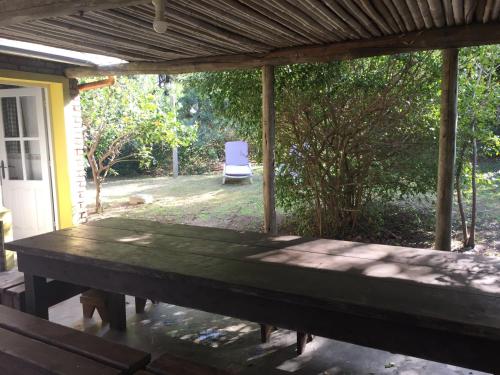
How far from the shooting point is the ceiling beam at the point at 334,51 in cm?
365

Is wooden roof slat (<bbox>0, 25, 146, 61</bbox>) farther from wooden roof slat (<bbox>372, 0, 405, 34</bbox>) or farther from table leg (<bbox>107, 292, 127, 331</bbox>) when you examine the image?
wooden roof slat (<bbox>372, 0, 405, 34</bbox>)

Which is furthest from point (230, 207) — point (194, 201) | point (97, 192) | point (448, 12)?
point (448, 12)

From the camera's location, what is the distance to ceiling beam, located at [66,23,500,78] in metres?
3.65

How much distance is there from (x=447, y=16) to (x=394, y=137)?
237cm

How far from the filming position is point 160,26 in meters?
2.37

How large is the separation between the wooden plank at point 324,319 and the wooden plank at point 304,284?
0.08 feet

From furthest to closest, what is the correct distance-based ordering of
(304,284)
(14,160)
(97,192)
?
(97,192)
(14,160)
(304,284)

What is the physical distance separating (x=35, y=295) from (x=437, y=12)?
3610 millimetres

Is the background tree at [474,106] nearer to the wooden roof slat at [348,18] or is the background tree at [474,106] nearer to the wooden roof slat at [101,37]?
the wooden roof slat at [348,18]

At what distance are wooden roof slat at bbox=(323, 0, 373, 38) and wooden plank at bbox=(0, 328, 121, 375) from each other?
268cm

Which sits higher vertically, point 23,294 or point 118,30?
point 118,30

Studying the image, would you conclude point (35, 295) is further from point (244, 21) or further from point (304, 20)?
point (304, 20)

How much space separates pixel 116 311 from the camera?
368 centimetres

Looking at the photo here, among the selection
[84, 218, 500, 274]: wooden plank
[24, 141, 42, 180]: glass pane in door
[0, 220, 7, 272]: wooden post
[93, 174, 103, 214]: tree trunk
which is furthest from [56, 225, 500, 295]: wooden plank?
[93, 174, 103, 214]: tree trunk
